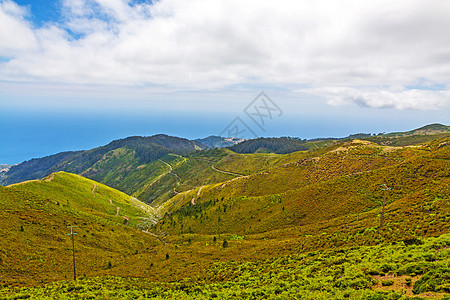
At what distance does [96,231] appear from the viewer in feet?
205

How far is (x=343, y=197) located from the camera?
62.6 metres

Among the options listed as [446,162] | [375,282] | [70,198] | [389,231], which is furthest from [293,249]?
[70,198]

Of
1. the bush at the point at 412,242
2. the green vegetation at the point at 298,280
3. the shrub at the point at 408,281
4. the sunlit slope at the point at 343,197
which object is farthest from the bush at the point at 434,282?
the sunlit slope at the point at 343,197

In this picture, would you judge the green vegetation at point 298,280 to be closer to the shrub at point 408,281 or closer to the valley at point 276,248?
the valley at point 276,248

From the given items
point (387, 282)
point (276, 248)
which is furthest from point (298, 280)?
point (276, 248)

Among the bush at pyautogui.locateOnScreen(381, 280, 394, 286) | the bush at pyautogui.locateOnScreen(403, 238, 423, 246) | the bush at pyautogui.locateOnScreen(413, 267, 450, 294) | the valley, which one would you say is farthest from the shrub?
the bush at pyautogui.locateOnScreen(403, 238, 423, 246)

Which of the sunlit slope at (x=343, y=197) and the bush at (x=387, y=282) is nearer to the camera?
the bush at (x=387, y=282)

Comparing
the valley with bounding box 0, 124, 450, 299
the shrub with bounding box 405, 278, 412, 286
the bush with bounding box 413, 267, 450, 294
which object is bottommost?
the valley with bounding box 0, 124, 450, 299

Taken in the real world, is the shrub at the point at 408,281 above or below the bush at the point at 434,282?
below

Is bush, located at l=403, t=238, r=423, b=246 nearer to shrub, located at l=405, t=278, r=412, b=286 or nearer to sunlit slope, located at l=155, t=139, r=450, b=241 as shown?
sunlit slope, located at l=155, t=139, r=450, b=241

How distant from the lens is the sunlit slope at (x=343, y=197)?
124 feet

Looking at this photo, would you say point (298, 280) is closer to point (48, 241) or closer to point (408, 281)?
point (408, 281)

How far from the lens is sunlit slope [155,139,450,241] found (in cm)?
3775

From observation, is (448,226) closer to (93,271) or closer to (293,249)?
(293,249)
